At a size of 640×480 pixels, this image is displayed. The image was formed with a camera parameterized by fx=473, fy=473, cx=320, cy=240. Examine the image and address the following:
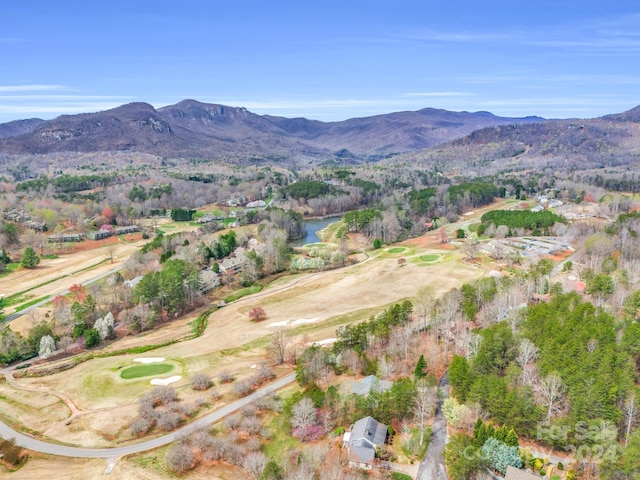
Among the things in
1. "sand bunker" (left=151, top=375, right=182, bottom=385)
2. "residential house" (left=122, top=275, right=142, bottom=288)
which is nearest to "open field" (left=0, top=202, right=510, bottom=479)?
"sand bunker" (left=151, top=375, right=182, bottom=385)

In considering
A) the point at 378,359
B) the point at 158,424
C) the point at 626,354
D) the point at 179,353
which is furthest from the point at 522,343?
the point at 179,353

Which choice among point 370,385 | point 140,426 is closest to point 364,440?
point 370,385

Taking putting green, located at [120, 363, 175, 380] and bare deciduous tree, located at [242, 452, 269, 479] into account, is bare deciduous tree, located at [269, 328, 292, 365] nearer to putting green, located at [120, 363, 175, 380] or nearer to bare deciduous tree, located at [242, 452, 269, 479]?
putting green, located at [120, 363, 175, 380]

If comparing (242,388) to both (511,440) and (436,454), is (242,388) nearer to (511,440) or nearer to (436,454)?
(436,454)

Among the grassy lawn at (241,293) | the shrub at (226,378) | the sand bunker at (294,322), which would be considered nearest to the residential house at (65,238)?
the grassy lawn at (241,293)

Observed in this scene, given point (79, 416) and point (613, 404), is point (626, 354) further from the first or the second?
point (79, 416)

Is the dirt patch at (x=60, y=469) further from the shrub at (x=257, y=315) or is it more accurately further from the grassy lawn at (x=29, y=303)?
the grassy lawn at (x=29, y=303)
